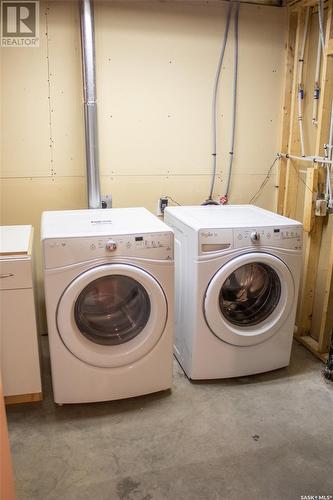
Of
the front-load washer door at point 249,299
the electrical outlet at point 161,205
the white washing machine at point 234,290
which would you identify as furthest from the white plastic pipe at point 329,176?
the electrical outlet at point 161,205

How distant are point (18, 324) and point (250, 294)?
135cm

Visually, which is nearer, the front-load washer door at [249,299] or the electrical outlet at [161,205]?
the front-load washer door at [249,299]

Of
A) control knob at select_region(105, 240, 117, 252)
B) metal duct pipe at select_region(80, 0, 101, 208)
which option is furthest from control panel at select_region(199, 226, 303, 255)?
metal duct pipe at select_region(80, 0, 101, 208)

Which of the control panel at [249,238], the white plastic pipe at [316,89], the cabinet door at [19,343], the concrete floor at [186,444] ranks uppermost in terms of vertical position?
the white plastic pipe at [316,89]

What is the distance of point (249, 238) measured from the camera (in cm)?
235

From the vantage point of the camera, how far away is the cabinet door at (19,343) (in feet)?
7.05

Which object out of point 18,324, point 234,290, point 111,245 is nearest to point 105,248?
point 111,245

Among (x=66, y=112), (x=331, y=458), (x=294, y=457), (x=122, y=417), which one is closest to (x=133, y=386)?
(x=122, y=417)

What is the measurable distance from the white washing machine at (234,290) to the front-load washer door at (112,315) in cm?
28

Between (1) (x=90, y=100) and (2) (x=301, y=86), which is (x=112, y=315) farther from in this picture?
(2) (x=301, y=86)

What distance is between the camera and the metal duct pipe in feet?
8.52

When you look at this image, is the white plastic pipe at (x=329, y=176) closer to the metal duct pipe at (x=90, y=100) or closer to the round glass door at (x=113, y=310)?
the round glass door at (x=113, y=310)

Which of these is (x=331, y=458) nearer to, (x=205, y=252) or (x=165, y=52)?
(x=205, y=252)

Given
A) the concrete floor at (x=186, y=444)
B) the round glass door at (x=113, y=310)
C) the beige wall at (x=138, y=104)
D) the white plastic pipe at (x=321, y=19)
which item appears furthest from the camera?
the beige wall at (x=138, y=104)
